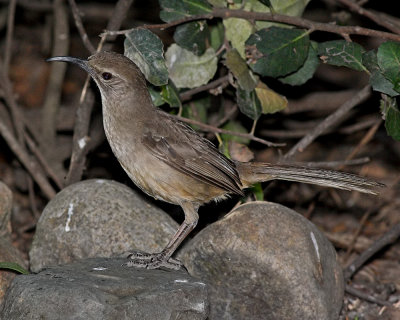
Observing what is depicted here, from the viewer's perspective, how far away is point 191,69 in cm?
603

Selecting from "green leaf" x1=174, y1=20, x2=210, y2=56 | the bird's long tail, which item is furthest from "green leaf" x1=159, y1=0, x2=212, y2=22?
the bird's long tail

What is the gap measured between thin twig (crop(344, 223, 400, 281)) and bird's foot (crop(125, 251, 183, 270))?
5.90ft

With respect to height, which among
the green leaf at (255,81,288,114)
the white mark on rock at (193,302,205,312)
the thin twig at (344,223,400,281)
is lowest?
the thin twig at (344,223,400,281)

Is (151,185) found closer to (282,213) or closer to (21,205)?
(282,213)

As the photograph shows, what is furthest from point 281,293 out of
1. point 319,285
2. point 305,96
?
point 305,96

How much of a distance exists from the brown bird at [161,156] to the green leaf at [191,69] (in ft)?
1.36

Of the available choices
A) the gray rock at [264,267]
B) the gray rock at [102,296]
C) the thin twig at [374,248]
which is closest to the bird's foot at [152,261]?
the gray rock at [264,267]

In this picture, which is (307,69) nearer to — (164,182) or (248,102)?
A: (248,102)

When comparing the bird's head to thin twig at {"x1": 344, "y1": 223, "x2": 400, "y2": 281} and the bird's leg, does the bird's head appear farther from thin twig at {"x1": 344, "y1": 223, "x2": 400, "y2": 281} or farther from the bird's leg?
thin twig at {"x1": 344, "y1": 223, "x2": 400, "y2": 281}

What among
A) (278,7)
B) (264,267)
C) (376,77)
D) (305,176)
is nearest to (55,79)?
(278,7)

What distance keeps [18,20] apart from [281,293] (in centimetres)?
819

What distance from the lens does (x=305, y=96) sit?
8039 mm

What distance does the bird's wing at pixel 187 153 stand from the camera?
5.52 metres

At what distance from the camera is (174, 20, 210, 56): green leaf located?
19.3ft
